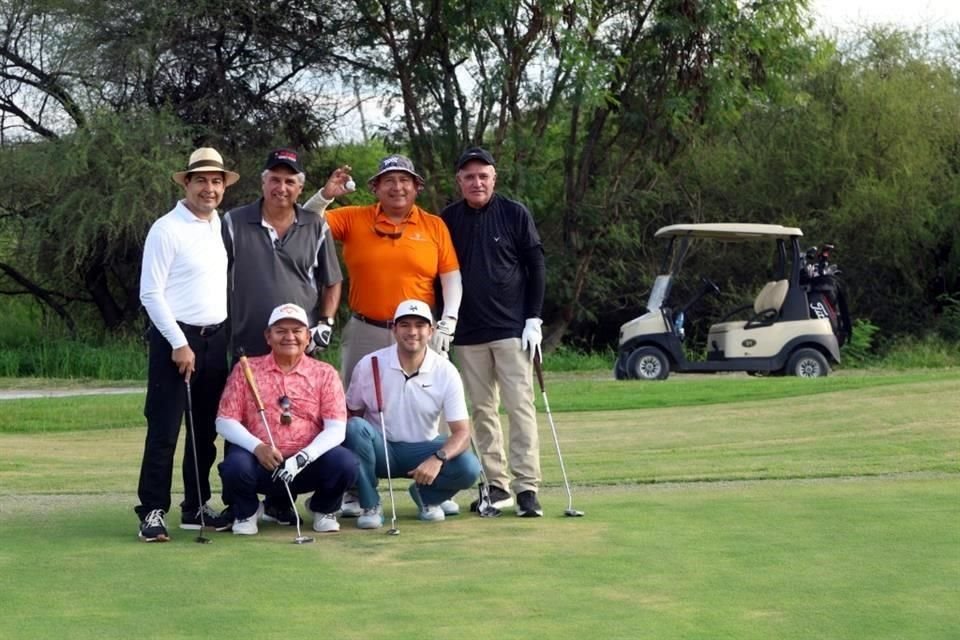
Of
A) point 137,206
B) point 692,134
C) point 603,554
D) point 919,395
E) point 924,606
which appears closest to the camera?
point 924,606

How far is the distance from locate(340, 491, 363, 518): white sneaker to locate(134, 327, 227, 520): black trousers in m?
0.71

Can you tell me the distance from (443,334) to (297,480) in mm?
1070

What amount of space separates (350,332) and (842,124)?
20.1 metres

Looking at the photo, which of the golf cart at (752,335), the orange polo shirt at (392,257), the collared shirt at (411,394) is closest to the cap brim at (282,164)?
the orange polo shirt at (392,257)

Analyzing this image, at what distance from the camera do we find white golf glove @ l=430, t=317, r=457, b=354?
310 inches

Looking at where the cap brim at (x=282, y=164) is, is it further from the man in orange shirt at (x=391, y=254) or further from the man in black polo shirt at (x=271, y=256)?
the man in orange shirt at (x=391, y=254)

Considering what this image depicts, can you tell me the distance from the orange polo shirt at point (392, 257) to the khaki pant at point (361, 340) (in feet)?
0.24

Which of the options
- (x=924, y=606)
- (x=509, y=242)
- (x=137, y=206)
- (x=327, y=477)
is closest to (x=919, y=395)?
(x=509, y=242)

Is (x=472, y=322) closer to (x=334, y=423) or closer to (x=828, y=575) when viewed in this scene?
(x=334, y=423)

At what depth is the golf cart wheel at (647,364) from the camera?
20.5 meters

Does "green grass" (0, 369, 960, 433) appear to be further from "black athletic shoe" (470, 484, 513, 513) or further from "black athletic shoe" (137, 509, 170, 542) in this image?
"black athletic shoe" (137, 509, 170, 542)

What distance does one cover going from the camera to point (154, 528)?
7.16 meters

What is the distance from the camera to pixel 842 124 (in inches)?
1056

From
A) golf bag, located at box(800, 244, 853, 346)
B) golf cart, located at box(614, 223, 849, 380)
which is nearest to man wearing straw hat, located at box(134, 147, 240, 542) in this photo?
golf cart, located at box(614, 223, 849, 380)
